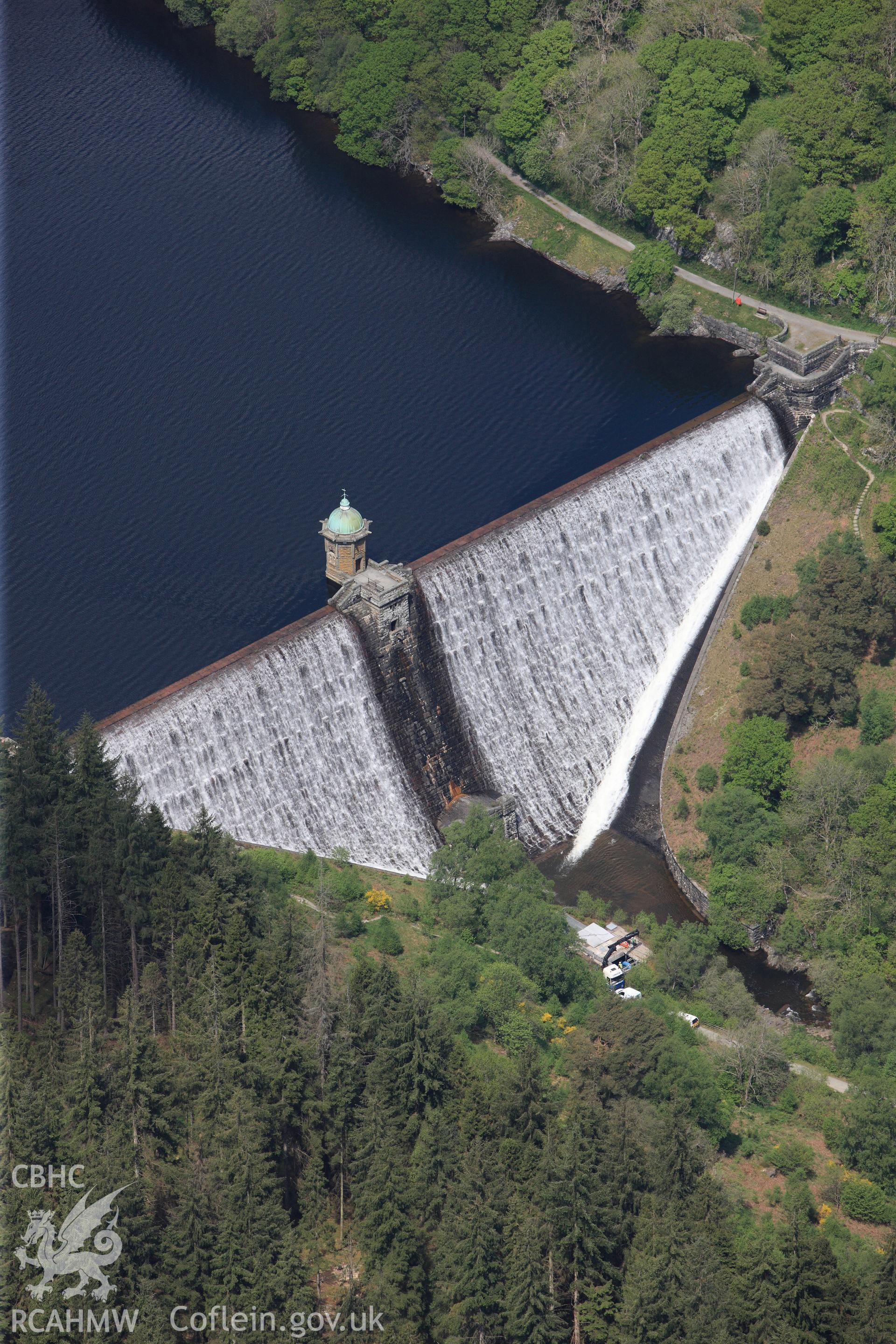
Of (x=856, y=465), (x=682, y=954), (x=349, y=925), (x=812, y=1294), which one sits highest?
(x=856, y=465)

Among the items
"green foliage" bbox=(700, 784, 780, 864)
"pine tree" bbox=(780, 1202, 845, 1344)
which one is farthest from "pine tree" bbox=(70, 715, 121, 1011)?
"green foliage" bbox=(700, 784, 780, 864)

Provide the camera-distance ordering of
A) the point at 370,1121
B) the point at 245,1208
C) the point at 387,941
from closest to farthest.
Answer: the point at 245,1208
the point at 370,1121
the point at 387,941

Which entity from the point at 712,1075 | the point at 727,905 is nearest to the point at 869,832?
the point at 727,905

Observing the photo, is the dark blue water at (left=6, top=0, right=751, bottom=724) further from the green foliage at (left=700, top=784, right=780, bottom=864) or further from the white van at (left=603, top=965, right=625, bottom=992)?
the white van at (left=603, top=965, right=625, bottom=992)

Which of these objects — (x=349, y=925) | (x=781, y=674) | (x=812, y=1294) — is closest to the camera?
(x=812, y=1294)

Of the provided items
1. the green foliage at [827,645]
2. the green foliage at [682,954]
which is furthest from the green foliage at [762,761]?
the green foliage at [682,954]

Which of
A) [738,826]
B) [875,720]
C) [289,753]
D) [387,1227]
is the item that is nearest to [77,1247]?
[387,1227]

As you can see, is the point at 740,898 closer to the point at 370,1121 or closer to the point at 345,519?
the point at 345,519
